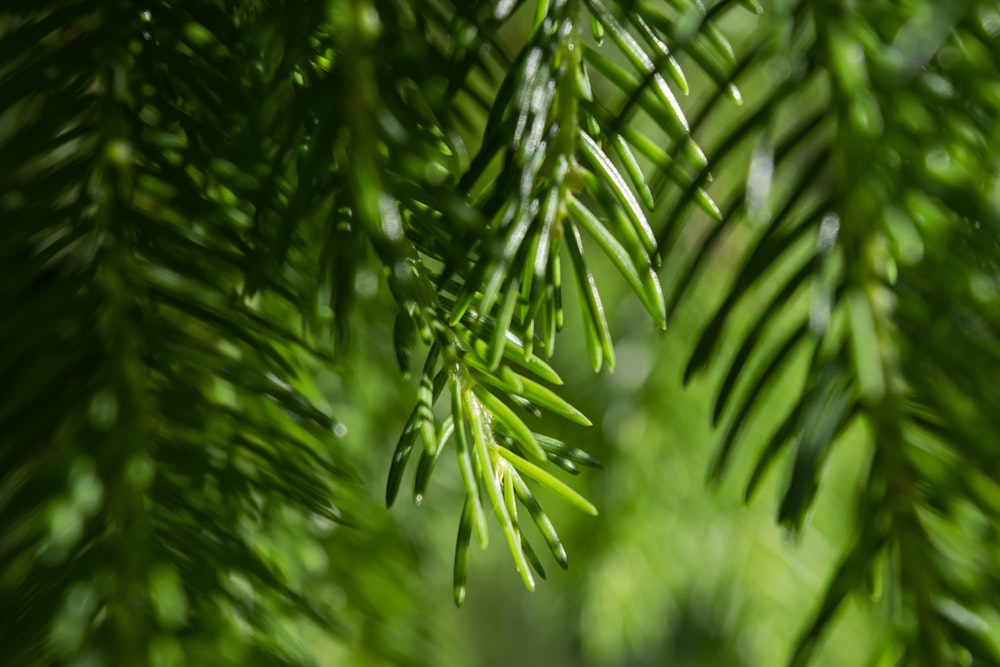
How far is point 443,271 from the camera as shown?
192 mm

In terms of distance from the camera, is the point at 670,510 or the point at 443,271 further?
the point at 670,510

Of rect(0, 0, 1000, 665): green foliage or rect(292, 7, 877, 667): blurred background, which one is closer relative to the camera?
rect(0, 0, 1000, 665): green foliage

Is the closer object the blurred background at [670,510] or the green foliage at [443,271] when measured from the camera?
the green foliage at [443,271]

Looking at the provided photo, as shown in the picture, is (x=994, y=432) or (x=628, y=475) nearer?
(x=994, y=432)

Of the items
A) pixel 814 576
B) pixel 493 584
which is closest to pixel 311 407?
pixel 814 576

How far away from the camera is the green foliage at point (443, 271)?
0.56ft

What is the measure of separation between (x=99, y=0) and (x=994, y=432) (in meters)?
0.22

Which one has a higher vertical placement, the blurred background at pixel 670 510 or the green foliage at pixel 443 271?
the green foliage at pixel 443 271

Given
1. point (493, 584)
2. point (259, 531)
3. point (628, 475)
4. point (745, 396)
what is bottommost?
point (493, 584)

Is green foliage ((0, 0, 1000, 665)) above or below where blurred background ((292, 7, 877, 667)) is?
above

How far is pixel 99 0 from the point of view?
0.71 ft

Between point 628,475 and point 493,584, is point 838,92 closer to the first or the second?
point 628,475

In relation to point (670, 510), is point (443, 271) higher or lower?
higher

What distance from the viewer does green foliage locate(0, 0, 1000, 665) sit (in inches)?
6.8
